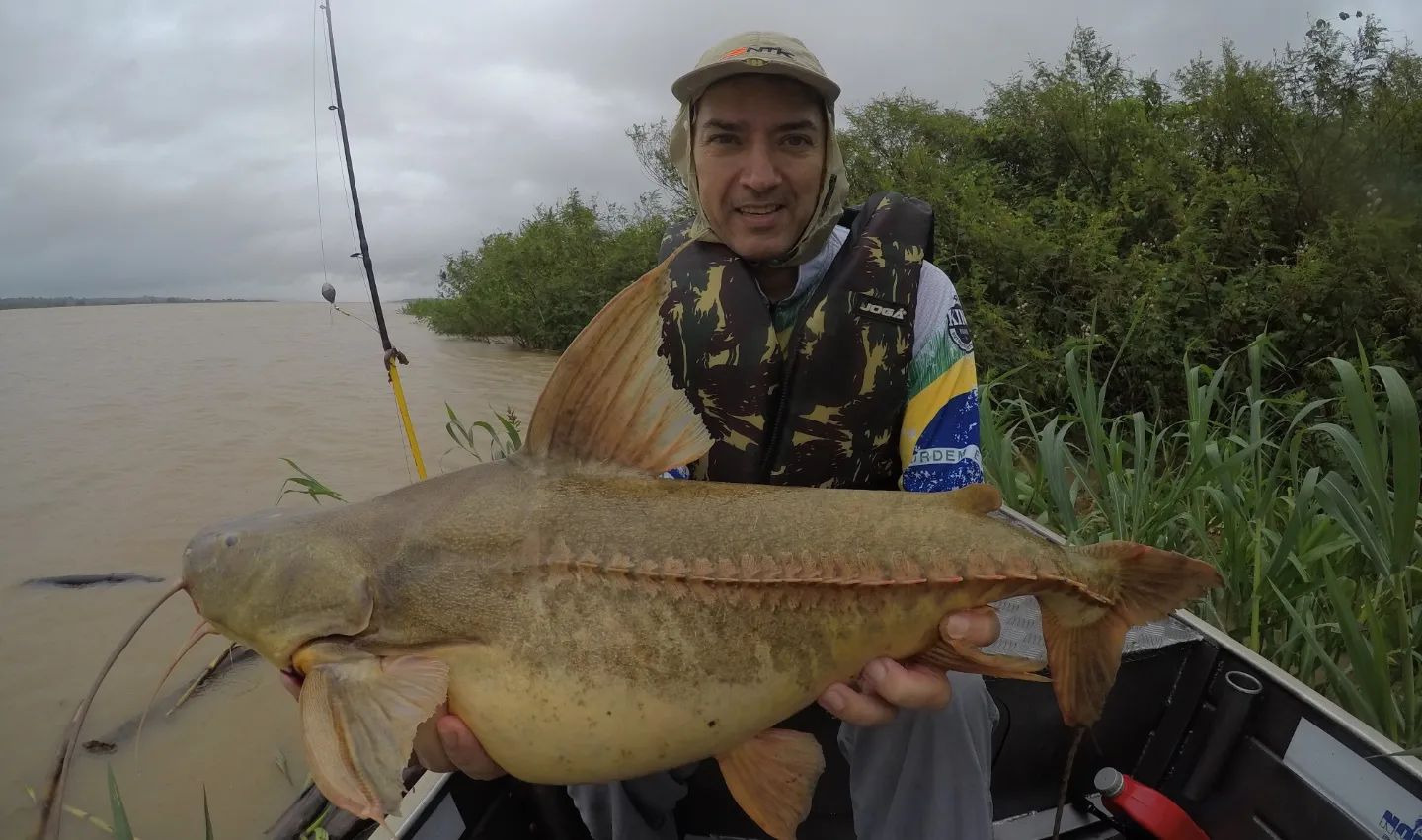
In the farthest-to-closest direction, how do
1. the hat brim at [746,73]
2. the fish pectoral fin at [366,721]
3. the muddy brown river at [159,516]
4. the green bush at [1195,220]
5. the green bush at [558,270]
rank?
the green bush at [558,270], the green bush at [1195,220], the muddy brown river at [159,516], the hat brim at [746,73], the fish pectoral fin at [366,721]

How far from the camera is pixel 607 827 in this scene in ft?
7.56

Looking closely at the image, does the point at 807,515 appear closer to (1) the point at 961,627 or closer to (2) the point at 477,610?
(1) the point at 961,627

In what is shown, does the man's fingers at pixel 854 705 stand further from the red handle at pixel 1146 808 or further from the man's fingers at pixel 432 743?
the red handle at pixel 1146 808

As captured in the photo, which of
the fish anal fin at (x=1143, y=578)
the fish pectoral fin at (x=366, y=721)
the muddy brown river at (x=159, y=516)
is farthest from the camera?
the muddy brown river at (x=159, y=516)

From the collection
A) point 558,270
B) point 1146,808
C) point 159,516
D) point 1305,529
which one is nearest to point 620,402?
point 1146,808

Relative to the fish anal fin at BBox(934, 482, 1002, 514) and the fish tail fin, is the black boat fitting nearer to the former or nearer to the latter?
the fish tail fin

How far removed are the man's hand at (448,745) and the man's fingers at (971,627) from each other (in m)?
1.03

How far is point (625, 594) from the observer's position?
151 centimetres

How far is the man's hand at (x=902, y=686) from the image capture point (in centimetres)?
160

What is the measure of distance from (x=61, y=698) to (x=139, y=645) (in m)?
0.54

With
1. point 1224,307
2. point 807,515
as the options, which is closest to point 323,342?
point 1224,307

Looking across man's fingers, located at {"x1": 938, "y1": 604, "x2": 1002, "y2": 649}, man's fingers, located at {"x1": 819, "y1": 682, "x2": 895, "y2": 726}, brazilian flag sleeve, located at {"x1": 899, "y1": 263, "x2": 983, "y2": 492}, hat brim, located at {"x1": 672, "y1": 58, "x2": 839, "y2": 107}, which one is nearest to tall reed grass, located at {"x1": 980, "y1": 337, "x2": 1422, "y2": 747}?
brazilian flag sleeve, located at {"x1": 899, "y1": 263, "x2": 983, "y2": 492}

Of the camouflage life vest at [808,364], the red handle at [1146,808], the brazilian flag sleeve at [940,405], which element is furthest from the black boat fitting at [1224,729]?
the camouflage life vest at [808,364]

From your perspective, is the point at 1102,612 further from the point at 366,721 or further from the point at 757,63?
the point at 757,63
